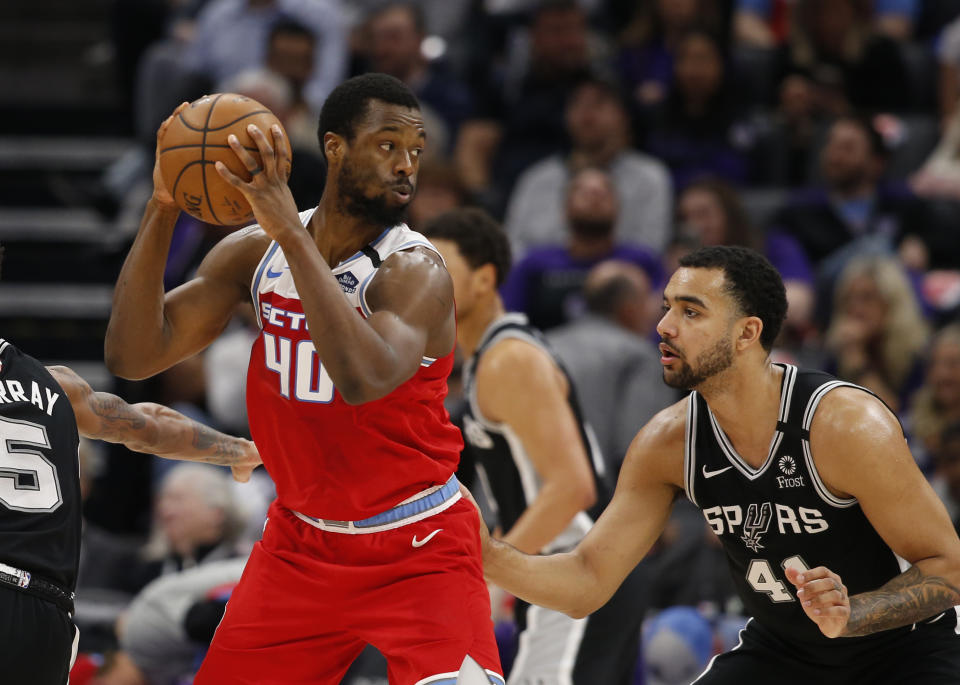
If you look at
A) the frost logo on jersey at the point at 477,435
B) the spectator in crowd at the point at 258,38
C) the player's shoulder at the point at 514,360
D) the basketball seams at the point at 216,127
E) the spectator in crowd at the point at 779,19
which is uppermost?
the spectator in crowd at the point at 779,19

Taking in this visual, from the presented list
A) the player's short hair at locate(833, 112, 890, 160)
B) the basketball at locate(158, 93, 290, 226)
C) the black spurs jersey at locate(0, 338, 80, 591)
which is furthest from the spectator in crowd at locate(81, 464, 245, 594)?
the player's short hair at locate(833, 112, 890, 160)

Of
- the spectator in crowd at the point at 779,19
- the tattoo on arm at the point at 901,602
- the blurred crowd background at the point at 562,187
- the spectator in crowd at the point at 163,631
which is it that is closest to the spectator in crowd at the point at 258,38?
the blurred crowd background at the point at 562,187

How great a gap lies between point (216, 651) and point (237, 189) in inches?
54.1

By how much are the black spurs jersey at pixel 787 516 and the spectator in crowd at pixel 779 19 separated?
310 inches

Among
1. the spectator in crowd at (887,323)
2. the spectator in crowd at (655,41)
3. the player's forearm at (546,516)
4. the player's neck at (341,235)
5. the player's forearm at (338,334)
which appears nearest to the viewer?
the player's forearm at (338,334)

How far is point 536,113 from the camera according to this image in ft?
35.5

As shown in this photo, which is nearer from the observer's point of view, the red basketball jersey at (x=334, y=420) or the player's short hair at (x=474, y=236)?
the red basketball jersey at (x=334, y=420)

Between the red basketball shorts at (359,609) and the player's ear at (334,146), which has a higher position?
the player's ear at (334,146)

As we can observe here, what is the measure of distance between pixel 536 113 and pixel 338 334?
7473 mm

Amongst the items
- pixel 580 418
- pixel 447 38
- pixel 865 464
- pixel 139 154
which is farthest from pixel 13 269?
pixel 865 464

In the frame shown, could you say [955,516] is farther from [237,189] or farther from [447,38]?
[447,38]

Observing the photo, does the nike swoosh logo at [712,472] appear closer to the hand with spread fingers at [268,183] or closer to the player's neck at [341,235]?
the player's neck at [341,235]

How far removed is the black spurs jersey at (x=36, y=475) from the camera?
12.3 ft

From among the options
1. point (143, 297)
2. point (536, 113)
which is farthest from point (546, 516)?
point (536, 113)
